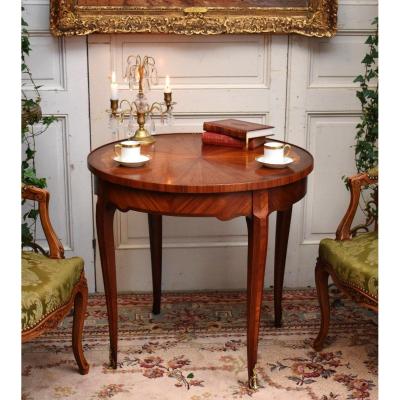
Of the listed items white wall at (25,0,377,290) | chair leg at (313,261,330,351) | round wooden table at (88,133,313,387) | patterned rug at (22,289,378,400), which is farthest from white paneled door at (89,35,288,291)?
chair leg at (313,261,330,351)

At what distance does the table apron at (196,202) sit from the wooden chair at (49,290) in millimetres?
326

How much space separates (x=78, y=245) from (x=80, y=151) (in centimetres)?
51

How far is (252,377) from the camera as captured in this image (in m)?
2.71

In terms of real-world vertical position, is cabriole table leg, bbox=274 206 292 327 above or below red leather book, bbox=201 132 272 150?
below

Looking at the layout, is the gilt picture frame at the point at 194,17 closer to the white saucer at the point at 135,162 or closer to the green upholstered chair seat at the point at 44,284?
the white saucer at the point at 135,162

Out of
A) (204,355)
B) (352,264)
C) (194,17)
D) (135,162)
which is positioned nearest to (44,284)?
(135,162)

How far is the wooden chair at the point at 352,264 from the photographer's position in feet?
8.54

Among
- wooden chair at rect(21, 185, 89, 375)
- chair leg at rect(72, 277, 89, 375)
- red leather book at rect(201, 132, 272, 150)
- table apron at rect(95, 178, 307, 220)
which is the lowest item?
chair leg at rect(72, 277, 89, 375)

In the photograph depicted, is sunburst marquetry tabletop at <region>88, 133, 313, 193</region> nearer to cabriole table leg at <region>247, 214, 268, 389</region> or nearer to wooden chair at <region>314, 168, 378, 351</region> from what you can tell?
cabriole table leg at <region>247, 214, 268, 389</region>

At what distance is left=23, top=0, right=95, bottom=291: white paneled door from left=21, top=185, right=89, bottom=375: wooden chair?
896mm

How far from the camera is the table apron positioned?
2.44 meters

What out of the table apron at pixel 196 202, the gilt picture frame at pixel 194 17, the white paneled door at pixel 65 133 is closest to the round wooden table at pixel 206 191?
the table apron at pixel 196 202

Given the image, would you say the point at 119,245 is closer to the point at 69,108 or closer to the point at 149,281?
the point at 149,281
